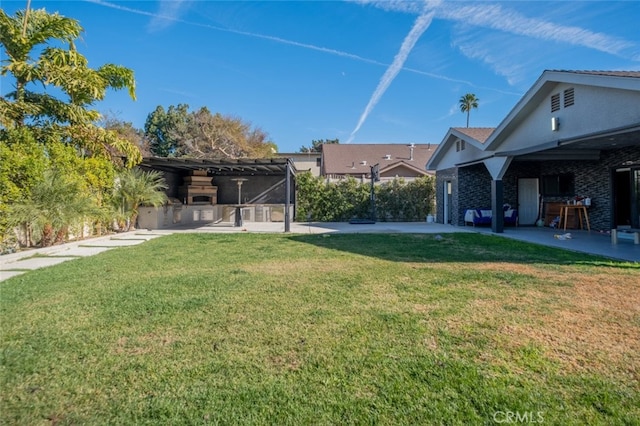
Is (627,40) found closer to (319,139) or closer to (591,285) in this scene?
(591,285)

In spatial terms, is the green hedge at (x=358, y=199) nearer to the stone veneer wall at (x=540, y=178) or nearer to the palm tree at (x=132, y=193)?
the stone veneer wall at (x=540, y=178)

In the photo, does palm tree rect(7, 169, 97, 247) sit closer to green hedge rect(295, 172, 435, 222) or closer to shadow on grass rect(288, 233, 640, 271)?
shadow on grass rect(288, 233, 640, 271)

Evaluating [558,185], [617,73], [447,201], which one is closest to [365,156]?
[447,201]

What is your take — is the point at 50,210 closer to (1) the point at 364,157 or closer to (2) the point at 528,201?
(2) the point at 528,201

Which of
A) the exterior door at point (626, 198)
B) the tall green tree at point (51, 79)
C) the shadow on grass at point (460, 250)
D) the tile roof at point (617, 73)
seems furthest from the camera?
the exterior door at point (626, 198)

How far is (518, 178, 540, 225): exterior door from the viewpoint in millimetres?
14289

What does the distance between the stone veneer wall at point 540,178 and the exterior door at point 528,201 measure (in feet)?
0.77

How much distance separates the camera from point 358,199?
56.1 ft

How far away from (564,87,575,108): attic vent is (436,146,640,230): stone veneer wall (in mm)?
3639

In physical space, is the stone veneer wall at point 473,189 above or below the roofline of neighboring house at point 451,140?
below

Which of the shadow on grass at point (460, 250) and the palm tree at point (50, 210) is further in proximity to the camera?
the palm tree at point (50, 210)

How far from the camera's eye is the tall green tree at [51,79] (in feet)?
27.5

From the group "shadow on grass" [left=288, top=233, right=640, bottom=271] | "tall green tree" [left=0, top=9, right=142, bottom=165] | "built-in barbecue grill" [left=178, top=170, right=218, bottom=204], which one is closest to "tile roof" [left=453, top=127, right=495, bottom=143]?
"shadow on grass" [left=288, top=233, right=640, bottom=271]

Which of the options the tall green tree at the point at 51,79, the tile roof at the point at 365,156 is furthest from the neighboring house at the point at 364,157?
the tall green tree at the point at 51,79
